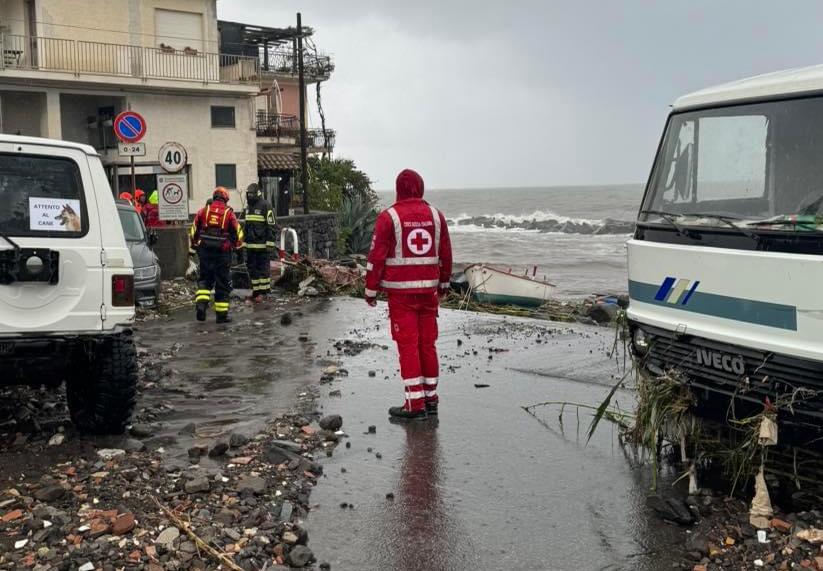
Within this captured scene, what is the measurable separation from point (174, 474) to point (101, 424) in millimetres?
1139

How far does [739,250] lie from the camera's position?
5090 millimetres

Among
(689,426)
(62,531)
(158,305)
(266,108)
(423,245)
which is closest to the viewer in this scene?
(62,531)

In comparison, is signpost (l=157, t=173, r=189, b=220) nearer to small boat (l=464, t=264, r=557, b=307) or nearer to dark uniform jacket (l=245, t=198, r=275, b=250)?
dark uniform jacket (l=245, t=198, r=275, b=250)

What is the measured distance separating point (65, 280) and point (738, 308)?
4.32 m

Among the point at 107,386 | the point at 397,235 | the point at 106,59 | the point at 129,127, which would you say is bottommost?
the point at 107,386

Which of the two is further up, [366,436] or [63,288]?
[63,288]

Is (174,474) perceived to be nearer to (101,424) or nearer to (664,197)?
(101,424)

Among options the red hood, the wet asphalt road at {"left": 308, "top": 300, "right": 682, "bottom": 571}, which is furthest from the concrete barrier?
the red hood

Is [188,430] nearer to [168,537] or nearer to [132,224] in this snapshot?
[168,537]

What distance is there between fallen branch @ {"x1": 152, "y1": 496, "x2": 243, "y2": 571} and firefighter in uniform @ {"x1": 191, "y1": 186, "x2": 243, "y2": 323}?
757 cm

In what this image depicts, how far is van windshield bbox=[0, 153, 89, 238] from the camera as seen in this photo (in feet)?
19.7

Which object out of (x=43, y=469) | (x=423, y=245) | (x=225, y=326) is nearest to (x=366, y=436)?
(x=423, y=245)

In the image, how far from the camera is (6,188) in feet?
19.7

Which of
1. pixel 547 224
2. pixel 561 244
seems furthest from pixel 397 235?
pixel 547 224
